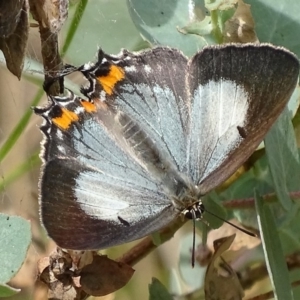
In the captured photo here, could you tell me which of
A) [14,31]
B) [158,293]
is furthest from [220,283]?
[14,31]

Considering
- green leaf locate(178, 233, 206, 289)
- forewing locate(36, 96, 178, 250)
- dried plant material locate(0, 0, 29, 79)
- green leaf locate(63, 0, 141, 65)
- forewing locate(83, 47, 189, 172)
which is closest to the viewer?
dried plant material locate(0, 0, 29, 79)

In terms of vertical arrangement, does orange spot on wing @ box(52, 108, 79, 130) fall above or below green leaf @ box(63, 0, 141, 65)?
below

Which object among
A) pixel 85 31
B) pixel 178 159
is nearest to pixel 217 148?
pixel 178 159

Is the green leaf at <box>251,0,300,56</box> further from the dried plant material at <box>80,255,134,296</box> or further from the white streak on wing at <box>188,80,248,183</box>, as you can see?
the dried plant material at <box>80,255,134,296</box>

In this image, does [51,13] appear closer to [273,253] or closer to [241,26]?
[241,26]

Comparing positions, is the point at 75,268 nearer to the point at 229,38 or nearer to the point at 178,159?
the point at 178,159

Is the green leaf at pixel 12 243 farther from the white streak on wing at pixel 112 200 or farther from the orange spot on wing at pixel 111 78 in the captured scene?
the orange spot on wing at pixel 111 78

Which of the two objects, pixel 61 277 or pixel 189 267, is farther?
A: pixel 189 267

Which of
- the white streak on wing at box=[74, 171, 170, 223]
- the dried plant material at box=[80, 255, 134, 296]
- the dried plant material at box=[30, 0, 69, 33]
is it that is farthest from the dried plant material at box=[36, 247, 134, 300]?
the dried plant material at box=[30, 0, 69, 33]
